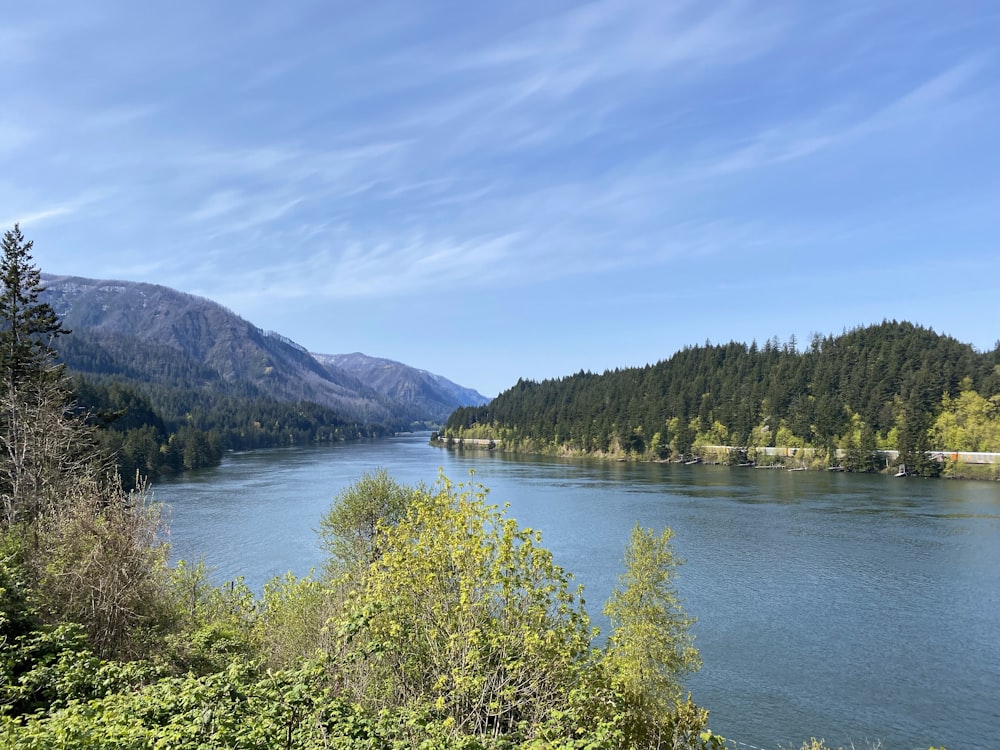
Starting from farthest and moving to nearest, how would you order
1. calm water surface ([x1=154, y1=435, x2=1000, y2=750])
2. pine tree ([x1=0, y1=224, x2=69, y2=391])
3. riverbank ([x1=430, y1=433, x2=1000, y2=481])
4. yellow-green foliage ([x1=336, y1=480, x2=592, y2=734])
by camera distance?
riverbank ([x1=430, y1=433, x2=1000, y2=481]), pine tree ([x1=0, y1=224, x2=69, y2=391]), calm water surface ([x1=154, y1=435, x2=1000, y2=750]), yellow-green foliage ([x1=336, y1=480, x2=592, y2=734])

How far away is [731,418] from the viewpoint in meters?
168

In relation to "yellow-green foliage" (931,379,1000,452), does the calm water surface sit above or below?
below

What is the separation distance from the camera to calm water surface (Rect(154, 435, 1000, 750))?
29281 millimetres

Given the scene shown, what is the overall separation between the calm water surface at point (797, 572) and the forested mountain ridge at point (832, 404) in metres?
23.7

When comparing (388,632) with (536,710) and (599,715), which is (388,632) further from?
(599,715)

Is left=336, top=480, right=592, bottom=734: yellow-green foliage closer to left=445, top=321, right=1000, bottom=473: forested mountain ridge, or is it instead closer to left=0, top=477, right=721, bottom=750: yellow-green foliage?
left=0, top=477, right=721, bottom=750: yellow-green foliage

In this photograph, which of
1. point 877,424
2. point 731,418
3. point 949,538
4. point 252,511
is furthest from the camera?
point 731,418

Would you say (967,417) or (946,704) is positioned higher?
(967,417)

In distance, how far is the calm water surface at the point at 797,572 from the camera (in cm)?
A: 2928

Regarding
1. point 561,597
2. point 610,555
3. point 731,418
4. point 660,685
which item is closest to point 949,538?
point 610,555

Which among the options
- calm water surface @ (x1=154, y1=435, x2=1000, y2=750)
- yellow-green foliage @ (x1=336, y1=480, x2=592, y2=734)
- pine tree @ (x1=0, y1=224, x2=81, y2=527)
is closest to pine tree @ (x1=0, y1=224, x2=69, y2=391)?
pine tree @ (x1=0, y1=224, x2=81, y2=527)

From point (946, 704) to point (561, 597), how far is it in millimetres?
26582

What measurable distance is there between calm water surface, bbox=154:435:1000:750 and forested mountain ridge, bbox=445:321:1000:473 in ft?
77.8

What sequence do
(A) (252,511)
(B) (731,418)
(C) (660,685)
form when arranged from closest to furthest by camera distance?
(C) (660,685), (A) (252,511), (B) (731,418)
